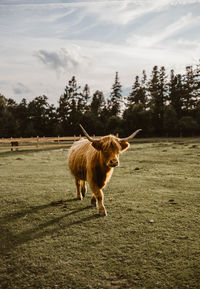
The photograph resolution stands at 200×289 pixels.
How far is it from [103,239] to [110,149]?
1.65m

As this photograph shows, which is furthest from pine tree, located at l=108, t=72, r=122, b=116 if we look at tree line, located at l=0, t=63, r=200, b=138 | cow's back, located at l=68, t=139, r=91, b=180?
cow's back, located at l=68, t=139, r=91, b=180

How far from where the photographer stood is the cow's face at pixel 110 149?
4.42m

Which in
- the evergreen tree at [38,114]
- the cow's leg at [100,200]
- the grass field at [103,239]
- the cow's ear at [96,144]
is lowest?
the grass field at [103,239]

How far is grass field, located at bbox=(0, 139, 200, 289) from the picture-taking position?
2.89 metres

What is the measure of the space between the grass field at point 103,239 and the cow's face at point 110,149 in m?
1.18

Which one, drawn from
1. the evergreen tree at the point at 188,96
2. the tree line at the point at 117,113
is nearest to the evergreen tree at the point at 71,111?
the tree line at the point at 117,113

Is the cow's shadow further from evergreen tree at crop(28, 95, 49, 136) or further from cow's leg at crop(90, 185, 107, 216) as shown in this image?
evergreen tree at crop(28, 95, 49, 136)

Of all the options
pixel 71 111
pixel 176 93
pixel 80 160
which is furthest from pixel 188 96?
pixel 80 160

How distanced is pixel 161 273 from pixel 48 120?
57.0m

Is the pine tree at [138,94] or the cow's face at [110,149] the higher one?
the pine tree at [138,94]

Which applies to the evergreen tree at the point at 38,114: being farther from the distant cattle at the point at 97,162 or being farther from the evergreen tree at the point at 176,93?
the distant cattle at the point at 97,162

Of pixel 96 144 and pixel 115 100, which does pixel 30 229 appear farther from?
pixel 115 100

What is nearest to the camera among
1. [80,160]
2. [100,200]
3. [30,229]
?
[30,229]

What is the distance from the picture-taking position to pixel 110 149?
4523mm
